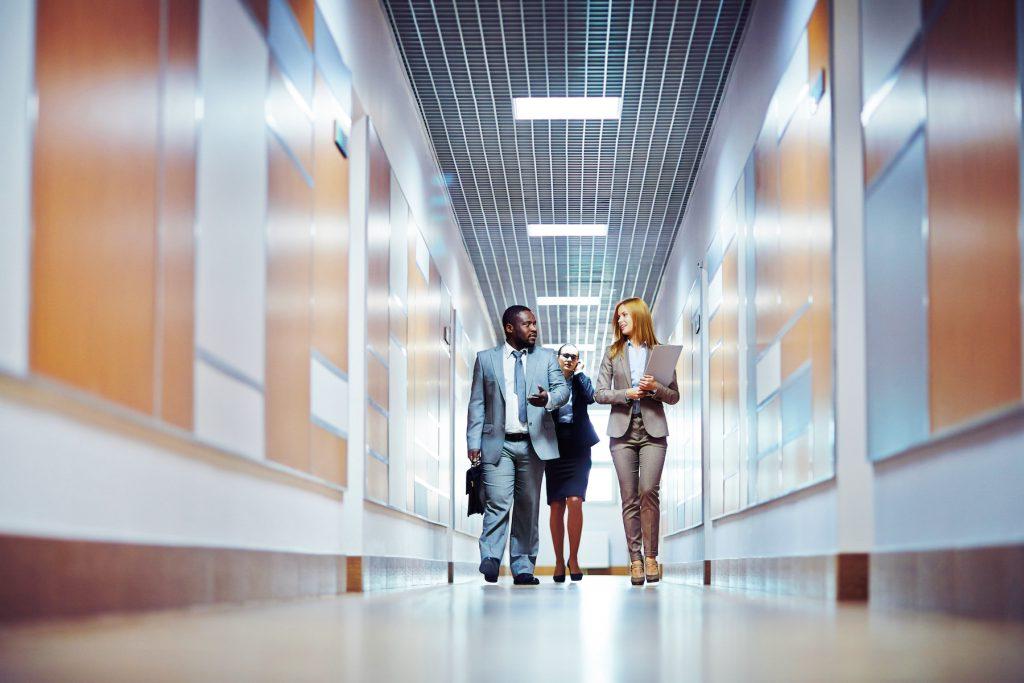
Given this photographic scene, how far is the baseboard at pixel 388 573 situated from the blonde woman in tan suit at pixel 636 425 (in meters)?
1.45

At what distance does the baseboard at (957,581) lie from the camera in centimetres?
267

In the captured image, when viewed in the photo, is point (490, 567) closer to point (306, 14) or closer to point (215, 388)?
point (306, 14)

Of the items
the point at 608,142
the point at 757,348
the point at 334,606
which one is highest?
the point at 608,142

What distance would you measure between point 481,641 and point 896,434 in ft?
7.04

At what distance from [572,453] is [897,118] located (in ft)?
15.3

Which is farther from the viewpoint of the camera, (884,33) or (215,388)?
(884,33)

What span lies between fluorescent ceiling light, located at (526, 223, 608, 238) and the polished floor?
9.28m

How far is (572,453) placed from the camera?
27.1 ft

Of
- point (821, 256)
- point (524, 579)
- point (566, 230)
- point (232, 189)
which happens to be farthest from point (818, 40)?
point (566, 230)

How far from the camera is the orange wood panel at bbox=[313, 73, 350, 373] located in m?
5.27

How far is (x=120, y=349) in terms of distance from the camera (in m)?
2.86

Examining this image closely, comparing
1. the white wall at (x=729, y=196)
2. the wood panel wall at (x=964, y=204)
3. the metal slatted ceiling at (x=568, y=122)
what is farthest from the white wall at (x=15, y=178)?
the metal slatted ceiling at (x=568, y=122)

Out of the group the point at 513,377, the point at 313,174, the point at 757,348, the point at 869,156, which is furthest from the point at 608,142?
the point at 869,156

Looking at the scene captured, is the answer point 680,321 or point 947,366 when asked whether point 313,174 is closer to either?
point 947,366
